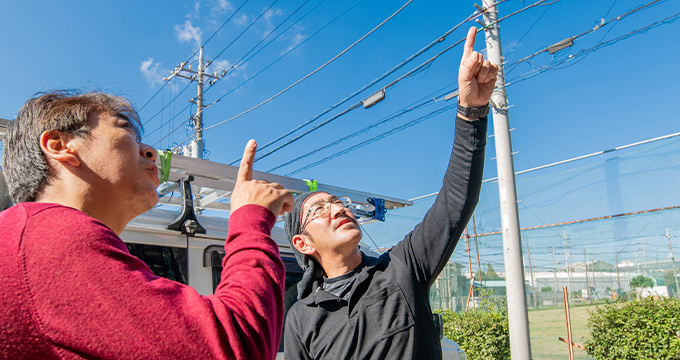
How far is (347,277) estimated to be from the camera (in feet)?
8.00

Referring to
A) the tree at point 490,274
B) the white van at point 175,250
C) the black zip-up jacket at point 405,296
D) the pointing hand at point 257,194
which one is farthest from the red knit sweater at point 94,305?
the tree at point 490,274

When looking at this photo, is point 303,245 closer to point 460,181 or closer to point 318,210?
point 318,210

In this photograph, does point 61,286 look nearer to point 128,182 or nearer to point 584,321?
point 128,182

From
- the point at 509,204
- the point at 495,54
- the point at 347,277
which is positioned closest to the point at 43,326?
the point at 347,277

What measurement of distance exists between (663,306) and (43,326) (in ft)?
24.6

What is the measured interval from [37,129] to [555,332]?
30.1ft

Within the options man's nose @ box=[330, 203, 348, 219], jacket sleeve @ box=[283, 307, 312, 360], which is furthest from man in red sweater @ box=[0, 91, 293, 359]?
man's nose @ box=[330, 203, 348, 219]

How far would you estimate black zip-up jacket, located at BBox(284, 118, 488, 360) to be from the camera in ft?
6.72

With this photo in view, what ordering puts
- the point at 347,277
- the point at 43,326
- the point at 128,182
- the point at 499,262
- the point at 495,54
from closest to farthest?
the point at 43,326, the point at 128,182, the point at 347,277, the point at 495,54, the point at 499,262

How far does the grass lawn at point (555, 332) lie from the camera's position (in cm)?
821

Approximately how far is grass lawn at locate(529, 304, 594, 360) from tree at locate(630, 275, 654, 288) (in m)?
0.78

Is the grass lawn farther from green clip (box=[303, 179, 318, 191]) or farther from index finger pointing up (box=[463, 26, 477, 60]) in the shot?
index finger pointing up (box=[463, 26, 477, 60])

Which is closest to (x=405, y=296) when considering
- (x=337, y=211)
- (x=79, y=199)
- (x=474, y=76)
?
(x=337, y=211)

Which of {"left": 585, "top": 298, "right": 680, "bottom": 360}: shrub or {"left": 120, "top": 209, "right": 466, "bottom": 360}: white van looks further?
{"left": 585, "top": 298, "right": 680, "bottom": 360}: shrub
